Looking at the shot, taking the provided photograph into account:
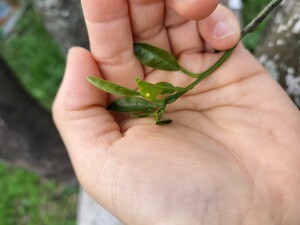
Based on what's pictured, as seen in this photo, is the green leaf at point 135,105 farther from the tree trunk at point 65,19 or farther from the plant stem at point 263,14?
the tree trunk at point 65,19

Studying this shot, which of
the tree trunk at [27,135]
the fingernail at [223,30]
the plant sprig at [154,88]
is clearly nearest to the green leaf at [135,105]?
the plant sprig at [154,88]

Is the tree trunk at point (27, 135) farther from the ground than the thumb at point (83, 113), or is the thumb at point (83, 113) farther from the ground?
the thumb at point (83, 113)

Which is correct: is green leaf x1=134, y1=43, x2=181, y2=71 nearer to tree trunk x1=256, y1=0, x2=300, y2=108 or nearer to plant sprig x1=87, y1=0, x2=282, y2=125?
plant sprig x1=87, y1=0, x2=282, y2=125

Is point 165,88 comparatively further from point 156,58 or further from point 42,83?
point 42,83

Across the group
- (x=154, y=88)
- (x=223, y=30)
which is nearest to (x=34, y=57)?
(x=223, y=30)

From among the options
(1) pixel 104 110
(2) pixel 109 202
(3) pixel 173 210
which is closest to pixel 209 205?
(3) pixel 173 210

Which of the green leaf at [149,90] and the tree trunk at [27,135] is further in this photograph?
the tree trunk at [27,135]
